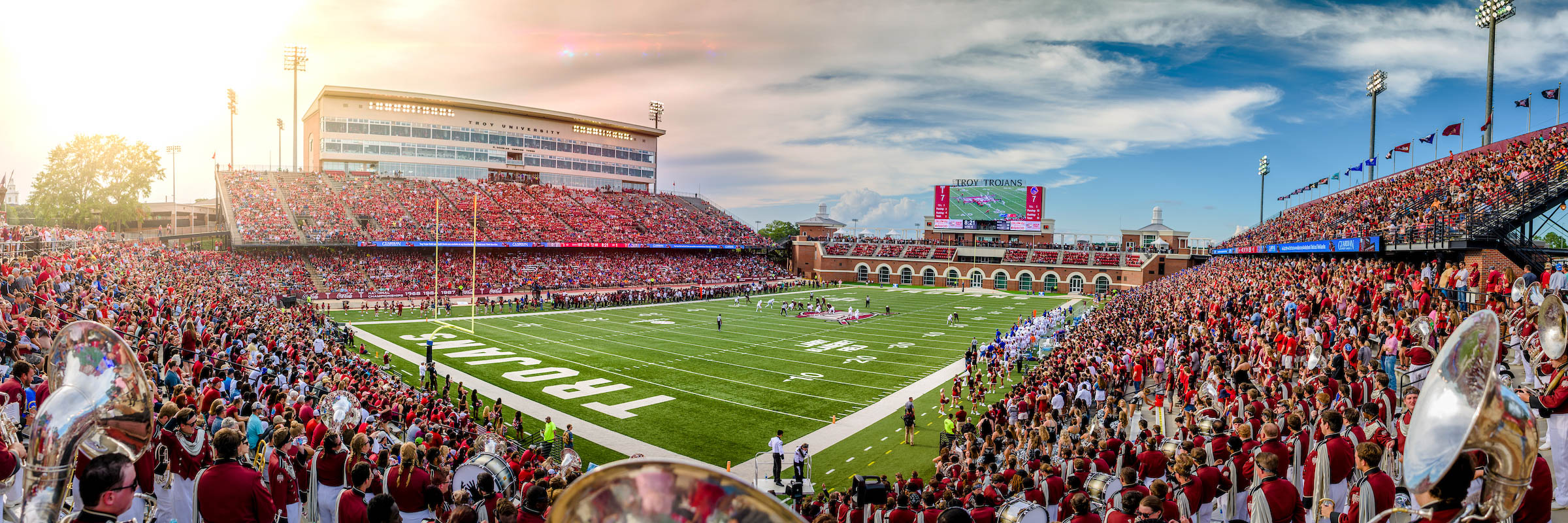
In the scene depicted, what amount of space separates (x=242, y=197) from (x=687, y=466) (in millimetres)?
60941

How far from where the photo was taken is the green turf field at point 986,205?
7162 cm

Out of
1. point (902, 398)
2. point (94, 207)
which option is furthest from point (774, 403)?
point (94, 207)

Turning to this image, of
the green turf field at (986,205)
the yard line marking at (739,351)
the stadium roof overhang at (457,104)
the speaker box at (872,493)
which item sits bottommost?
the yard line marking at (739,351)

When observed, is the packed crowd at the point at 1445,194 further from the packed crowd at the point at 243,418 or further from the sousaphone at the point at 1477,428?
the packed crowd at the point at 243,418

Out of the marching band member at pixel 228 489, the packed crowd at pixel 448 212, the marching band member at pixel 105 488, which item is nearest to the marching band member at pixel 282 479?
the marching band member at pixel 228 489

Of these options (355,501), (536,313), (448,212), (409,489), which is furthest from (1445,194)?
(448,212)

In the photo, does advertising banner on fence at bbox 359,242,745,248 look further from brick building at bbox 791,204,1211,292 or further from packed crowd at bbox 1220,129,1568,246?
packed crowd at bbox 1220,129,1568,246

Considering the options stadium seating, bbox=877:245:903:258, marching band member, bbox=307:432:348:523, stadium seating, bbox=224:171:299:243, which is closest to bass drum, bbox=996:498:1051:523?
marching band member, bbox=307:432:348:523

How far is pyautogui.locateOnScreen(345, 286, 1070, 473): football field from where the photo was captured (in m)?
17.1

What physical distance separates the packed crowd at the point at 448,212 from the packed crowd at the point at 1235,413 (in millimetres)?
37745

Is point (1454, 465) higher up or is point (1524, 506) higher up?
point (1454, 465)

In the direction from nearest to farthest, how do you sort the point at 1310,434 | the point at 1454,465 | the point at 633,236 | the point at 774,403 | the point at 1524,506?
1. the point at 1454,465
2. the point at 1524,506
3. the point at 1310,434
4. the point at 774,403
5. the point at 633,236

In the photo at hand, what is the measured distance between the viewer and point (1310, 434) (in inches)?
291

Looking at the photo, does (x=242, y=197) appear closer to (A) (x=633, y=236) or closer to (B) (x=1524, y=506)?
(A) (x=633, y=236)
